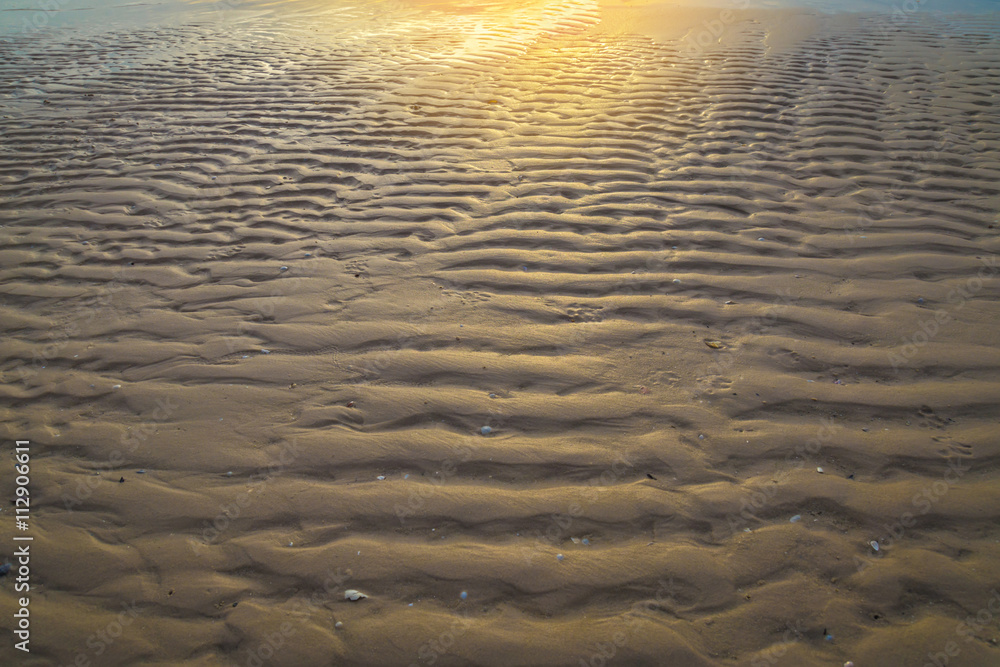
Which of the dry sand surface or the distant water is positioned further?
the distant water

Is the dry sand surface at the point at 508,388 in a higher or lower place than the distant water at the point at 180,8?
lower

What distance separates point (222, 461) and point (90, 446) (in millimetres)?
606

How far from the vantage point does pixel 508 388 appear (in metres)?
2.66

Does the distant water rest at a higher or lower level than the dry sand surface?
higher

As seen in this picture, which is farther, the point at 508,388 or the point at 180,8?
the point at 180,8

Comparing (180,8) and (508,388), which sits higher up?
(180,8)

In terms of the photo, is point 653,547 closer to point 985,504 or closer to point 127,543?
point 985,504

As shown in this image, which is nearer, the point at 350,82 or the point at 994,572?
the point at 994,572

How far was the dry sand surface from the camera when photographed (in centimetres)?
187

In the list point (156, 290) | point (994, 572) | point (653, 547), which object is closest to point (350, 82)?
point (156, 290)

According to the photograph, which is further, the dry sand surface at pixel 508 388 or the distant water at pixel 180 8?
the distant water at pixel 180 8

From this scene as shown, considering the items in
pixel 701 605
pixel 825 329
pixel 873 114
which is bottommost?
pixel 701 605

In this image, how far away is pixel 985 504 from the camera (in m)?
2.12

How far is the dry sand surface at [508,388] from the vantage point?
1869 millimetres
